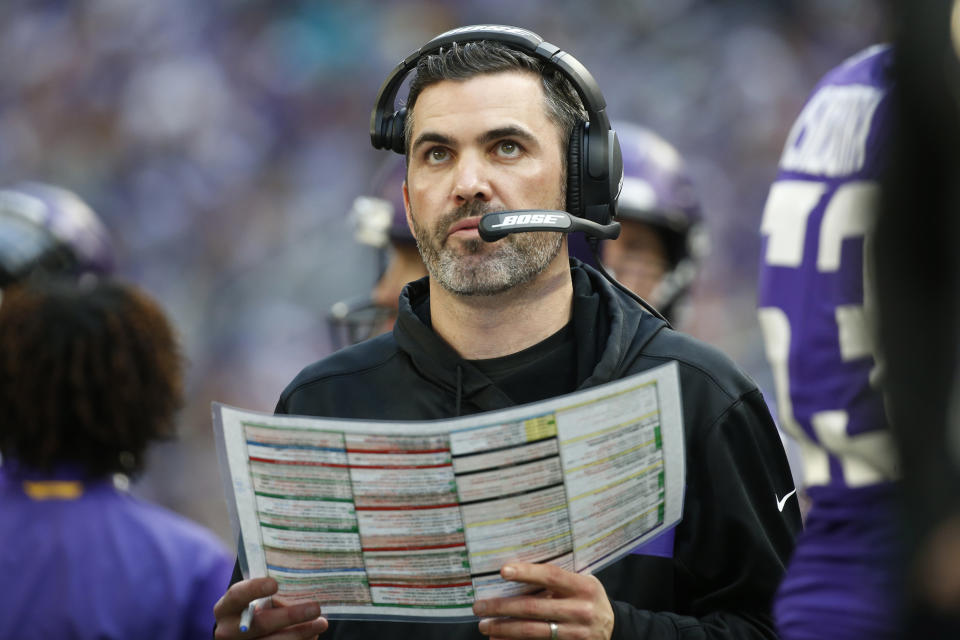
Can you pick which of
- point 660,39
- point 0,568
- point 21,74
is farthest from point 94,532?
point 21,74

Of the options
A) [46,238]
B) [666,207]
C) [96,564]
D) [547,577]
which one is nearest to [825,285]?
[547,577]

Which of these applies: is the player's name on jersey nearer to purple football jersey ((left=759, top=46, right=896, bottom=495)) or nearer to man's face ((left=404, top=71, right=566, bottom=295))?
purple football jersey ((left=759, top=46, right=896, bottom=495))

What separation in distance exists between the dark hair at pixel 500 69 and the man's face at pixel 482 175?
0.6 inches

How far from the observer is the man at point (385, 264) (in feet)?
11.8

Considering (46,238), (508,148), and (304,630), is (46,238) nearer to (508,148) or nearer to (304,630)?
(508,148)

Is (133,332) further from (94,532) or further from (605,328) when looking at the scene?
(605,328)

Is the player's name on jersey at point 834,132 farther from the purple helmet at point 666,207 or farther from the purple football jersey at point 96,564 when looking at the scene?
the purple helmet at point 666,207

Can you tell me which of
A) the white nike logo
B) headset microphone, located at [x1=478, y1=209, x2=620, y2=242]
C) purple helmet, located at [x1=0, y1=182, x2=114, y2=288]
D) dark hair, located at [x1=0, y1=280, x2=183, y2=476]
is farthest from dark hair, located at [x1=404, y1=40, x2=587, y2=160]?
purple helmet, located at [x1=0, y1=182, x2=114, y2=288]

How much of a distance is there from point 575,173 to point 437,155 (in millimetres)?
245

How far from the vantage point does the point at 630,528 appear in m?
1.70

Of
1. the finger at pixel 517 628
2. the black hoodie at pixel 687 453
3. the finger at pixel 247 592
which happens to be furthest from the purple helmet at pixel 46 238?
the finger at pixel 517 628

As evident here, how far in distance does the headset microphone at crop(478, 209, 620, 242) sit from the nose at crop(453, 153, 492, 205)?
0.08 m

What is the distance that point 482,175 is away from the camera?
6.75ft

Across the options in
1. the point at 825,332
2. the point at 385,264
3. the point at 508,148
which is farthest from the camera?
the point at 385,264
